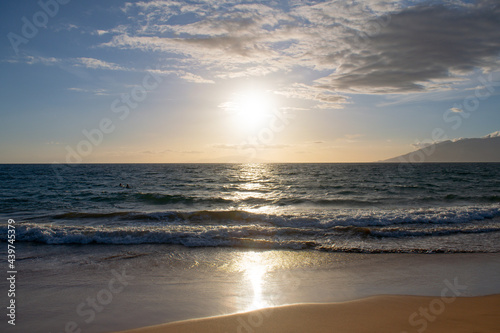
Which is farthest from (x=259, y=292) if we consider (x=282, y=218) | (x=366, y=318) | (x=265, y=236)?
(x=282, y=218)

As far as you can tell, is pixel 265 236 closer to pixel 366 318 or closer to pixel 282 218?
pixel 282 218

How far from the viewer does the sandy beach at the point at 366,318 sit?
4.73m

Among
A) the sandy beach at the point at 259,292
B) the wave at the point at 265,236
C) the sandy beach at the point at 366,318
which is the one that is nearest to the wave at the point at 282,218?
the wave at the point at 265,236

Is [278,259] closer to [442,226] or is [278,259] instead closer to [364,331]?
[364,331]

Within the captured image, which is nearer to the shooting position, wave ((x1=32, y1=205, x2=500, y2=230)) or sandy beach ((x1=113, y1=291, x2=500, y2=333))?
sandy beach ((x1=113, y1=291, x2=500, y2=333))

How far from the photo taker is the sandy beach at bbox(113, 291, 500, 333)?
473 centimetres

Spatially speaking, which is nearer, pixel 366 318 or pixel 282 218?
pixel 366 318

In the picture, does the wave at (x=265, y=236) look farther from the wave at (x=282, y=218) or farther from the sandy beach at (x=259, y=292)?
the wave at (x=282, y=218)

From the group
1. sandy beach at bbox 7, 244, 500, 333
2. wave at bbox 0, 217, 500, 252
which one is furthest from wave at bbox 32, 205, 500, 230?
sandy beach at bbox 7, 244, 500, 333

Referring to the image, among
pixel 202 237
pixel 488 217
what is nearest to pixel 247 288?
pixel 202 237

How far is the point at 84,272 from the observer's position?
7.88 meters

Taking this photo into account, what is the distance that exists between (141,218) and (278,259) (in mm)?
10419

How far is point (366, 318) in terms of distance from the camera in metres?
5.03

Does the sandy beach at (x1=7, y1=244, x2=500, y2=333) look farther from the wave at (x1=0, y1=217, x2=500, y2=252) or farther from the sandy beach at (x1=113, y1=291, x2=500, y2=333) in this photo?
the wave at (x1=0, y1=217, x2=500, y2=252)
